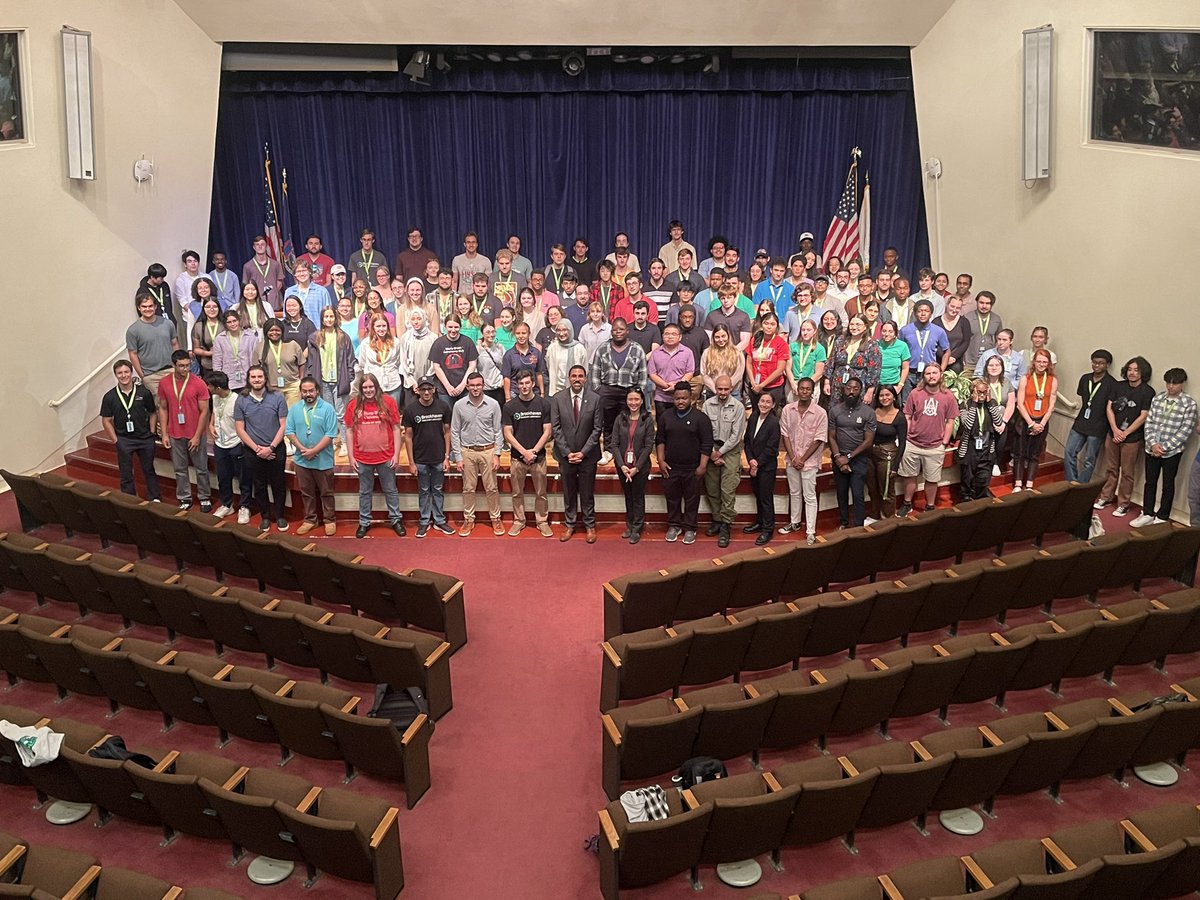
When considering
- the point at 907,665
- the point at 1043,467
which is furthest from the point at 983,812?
the point at 1043,467

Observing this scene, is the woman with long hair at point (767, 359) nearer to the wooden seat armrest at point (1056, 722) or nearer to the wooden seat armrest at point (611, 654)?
the wooden seat armrest at point (611, 654)

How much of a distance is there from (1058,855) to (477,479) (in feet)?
16.6

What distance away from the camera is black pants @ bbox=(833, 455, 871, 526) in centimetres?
810

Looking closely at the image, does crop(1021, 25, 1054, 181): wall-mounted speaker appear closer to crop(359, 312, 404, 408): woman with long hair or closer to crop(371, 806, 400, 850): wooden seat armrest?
crop(359, 312, 404, 408): woman with long hair

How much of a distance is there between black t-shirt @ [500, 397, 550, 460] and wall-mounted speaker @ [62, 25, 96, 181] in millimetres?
4617

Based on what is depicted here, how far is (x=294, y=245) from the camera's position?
13.0 meters

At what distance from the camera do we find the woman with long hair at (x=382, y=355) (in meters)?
8.55

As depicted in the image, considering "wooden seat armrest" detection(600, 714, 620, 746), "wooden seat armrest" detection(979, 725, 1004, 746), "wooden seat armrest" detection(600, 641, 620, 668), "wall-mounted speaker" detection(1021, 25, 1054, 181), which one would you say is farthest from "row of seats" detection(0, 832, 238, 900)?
"wall-mounted speaker" detection(1021, 25, 1054, 181)

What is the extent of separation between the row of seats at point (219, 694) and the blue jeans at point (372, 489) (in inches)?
88.9

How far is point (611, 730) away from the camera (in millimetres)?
5258

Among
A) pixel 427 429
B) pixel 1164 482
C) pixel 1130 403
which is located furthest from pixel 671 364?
pixel 1164 482

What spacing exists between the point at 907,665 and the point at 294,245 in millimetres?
9832

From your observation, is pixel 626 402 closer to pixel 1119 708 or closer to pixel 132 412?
pixel 132 412

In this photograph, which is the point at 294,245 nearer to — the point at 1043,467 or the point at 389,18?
the point at 389,18
